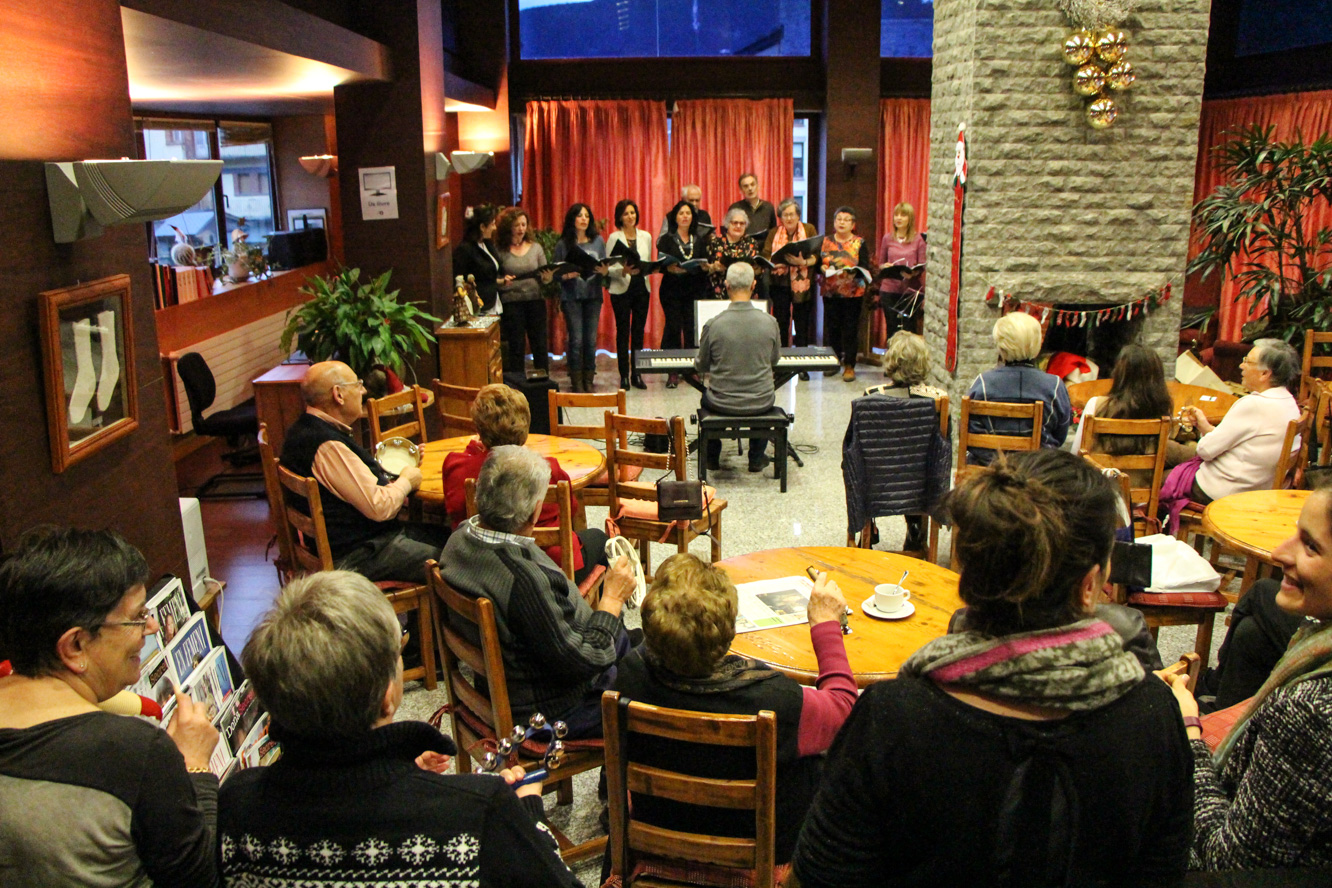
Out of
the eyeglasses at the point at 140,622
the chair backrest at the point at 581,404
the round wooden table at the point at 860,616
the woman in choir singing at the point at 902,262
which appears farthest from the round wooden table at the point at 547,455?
the woman in choir singing at the point at 902,262

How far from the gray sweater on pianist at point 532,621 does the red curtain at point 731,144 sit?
817 centimetres

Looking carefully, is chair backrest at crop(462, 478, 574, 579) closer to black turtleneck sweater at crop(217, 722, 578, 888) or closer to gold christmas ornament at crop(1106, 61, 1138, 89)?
black turtleneck sweater at crop(217, 722, 578, 888)

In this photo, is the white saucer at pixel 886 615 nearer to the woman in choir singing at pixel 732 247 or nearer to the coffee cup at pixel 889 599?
the coffee cup at pixel 889 599

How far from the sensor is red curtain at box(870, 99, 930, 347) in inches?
410

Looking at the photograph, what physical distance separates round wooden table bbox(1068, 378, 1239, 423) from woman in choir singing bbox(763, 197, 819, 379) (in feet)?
10.3

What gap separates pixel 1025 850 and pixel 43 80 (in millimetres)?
2920

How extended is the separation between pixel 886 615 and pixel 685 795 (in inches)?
43.9

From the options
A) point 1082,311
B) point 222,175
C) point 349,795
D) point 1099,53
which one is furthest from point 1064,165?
point 222,175

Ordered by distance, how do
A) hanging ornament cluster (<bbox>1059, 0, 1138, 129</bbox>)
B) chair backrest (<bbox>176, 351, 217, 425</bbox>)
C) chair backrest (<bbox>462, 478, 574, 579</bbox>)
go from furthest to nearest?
hanging ornament cluster (<bbox>1059, 0, 1138, 129</bbox>)
chair backrest (<bbox>176, 351, 217, 425</bbox>)
chair backrest (<bbox>462, 478, 574, 579</bbox>)

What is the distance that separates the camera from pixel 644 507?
4.79 m

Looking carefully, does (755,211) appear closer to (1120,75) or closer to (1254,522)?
(1120,75)

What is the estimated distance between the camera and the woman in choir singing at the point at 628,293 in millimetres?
8883

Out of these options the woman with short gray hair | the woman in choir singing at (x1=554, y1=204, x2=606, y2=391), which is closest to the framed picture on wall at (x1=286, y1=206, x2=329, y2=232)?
the woman in choir singing at (x1=554, y1=204, x2=606, y2=391)

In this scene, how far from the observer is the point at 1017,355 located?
4.82m
